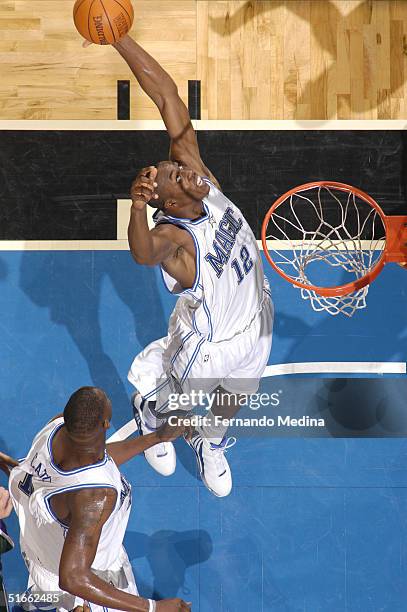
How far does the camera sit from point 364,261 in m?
5.57

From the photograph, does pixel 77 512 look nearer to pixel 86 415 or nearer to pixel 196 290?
pixel 86 415

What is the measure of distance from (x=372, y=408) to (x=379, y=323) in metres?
0.55

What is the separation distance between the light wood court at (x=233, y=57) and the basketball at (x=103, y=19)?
3.62 ft

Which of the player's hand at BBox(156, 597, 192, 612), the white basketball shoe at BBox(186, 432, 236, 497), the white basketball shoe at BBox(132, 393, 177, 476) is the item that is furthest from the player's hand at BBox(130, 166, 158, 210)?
the player's hand at BBox(156, 597, 192, 612)

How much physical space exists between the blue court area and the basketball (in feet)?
4.90

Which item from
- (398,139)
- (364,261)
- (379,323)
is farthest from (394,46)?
(379,323)

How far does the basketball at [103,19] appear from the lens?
15.5 feet

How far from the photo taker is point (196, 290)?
15.7ft

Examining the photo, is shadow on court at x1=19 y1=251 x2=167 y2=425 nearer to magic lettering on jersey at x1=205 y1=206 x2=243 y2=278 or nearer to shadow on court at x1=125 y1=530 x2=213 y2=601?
shadow on court at x1=125 y1=530 x2=213 y2=601

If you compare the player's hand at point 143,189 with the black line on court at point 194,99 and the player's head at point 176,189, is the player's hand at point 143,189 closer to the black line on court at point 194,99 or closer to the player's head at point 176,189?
the player's head at point 176,189

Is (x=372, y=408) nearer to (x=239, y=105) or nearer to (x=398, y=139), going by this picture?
(x=398, y=139)

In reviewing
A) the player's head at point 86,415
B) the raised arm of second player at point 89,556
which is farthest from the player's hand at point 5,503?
the player's head at point 86,415

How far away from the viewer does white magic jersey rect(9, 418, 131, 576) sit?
4.19 meters

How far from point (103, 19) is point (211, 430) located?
249cm
